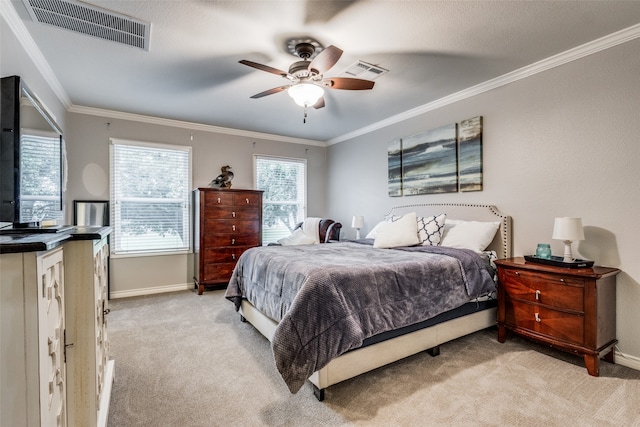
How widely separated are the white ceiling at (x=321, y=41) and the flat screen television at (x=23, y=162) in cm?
94

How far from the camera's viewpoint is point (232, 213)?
14.8 ft

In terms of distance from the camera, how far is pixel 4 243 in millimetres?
831

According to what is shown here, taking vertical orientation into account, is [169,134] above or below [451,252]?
above

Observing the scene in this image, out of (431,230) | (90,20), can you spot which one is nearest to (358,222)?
(431,230)

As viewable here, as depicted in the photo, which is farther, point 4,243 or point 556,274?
point 556,274

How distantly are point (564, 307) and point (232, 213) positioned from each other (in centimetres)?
388

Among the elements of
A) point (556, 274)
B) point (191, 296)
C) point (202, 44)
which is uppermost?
point (202, 44)

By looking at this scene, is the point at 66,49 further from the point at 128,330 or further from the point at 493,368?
the point at 493,368

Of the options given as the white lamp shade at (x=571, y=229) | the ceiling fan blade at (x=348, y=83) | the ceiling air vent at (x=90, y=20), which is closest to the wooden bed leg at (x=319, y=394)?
the white lamp shade at (x=571, y=229)

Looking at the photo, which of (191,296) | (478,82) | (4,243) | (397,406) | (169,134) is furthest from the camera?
(169,134)

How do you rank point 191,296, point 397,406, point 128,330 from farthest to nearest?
point 191,296 → point 128,330 → point 397,406

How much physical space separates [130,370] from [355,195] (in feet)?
12.7

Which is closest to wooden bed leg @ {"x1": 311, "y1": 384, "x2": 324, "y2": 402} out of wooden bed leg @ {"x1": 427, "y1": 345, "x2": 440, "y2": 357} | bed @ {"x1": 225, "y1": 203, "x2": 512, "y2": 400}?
bed @ {"x1": 225, "y1": 203, "x2": 512, "y2": 400}

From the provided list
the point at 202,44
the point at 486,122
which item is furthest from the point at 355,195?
the point at 202,44
